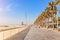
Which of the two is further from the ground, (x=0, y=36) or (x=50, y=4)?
(x=50, y=4)

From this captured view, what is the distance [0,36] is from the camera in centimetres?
1516

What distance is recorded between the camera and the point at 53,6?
81.7 meters

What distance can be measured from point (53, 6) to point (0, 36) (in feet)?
225

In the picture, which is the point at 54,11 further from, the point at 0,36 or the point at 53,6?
the point at 0,36

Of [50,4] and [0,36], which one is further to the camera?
[50,4]

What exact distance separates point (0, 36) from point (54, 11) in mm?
68961

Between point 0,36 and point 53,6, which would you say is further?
point 53,6

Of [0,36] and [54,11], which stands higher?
[54,11]

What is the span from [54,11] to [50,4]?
4168mm

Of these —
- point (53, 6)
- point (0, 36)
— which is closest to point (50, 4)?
point (53, 6)

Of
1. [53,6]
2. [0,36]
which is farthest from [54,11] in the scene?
[0,36]

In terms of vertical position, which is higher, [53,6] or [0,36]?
[53,6]

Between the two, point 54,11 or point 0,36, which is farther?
point 54,11

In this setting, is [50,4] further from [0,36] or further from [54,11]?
[0,36]
